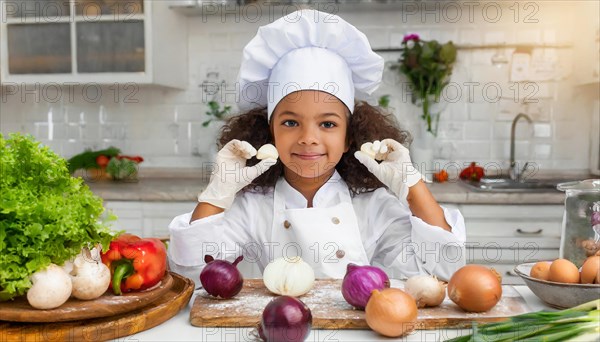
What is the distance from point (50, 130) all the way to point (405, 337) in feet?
9.07

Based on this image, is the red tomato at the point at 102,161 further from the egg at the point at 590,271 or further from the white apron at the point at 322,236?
the egg at the point at 590,271

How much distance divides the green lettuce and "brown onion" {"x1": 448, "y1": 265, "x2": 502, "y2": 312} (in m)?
0.56

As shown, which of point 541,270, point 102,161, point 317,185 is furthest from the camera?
point 102,161

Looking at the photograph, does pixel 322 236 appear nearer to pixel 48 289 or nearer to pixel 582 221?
pixel 582 221

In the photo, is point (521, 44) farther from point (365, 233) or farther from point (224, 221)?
point (224, 221)

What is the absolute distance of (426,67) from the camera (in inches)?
112

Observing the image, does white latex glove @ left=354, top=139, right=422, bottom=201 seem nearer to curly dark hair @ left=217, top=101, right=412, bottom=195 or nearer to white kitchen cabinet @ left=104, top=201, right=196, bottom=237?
curly dark hair @ left=217, top=101, right=412, bottom=195

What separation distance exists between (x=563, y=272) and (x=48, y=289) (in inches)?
31.3

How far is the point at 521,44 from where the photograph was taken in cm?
296

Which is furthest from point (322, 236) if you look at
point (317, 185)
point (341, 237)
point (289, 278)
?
point (289, 278)

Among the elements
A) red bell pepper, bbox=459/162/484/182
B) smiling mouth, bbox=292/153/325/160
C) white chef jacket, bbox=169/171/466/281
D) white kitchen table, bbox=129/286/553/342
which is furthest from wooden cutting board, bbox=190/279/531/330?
red bell pepper, bbox=459/162/484/182

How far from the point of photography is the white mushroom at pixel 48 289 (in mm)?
878

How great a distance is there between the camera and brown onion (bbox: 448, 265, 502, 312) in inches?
38.2

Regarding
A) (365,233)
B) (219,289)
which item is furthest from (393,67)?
(219,289)
